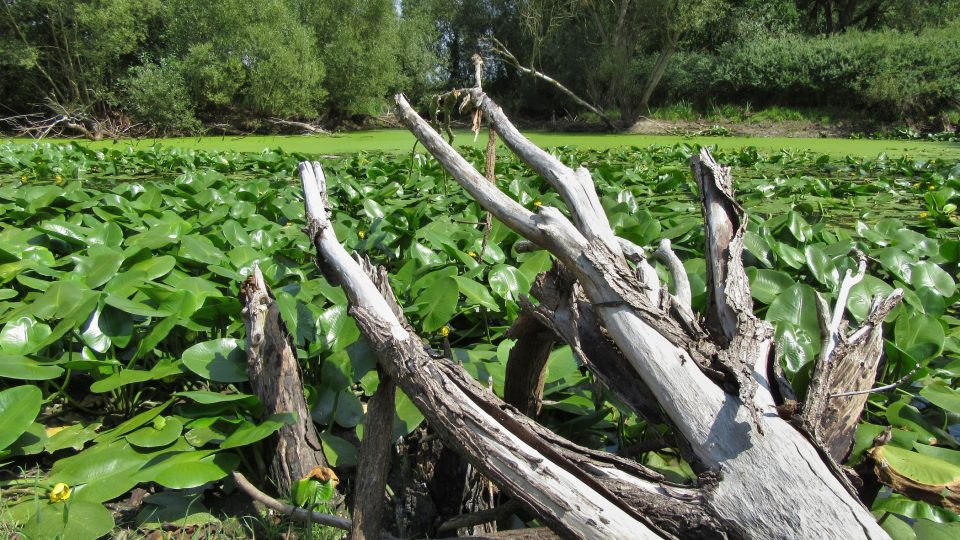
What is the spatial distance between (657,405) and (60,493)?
43.3 inches

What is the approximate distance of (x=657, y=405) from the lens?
3.54 ft

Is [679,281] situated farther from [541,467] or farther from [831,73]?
[831,73]

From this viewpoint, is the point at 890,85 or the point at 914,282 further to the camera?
the point at 890,85

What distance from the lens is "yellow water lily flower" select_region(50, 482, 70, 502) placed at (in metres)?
1.12

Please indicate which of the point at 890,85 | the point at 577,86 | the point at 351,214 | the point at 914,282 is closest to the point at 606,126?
the point at 577,86

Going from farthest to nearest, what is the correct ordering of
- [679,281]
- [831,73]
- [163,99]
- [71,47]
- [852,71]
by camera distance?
[71,47]
[831,73]
[852,71]
[163,99]
[679,281]

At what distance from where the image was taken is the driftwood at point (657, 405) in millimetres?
838

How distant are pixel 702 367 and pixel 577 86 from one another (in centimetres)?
1734

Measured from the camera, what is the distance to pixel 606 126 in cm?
1440

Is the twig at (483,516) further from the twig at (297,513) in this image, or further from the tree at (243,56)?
the tree at (243,56)

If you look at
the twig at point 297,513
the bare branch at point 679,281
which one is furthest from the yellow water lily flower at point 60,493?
the bare branch at point 679,281

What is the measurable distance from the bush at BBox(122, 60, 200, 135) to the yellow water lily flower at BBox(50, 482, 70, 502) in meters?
12.9

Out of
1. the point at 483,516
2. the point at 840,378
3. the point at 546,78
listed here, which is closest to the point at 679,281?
the point at 840,378

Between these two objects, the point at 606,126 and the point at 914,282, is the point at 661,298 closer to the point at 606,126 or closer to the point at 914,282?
the point at 914,282
